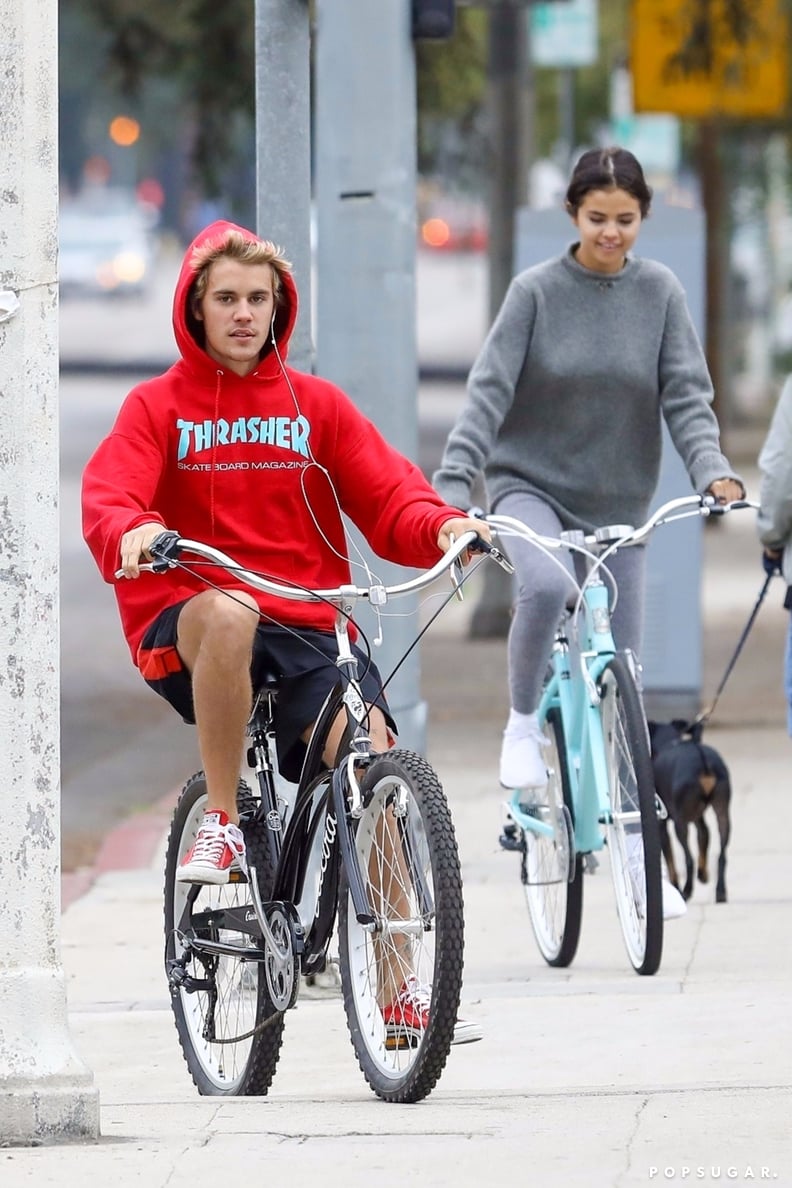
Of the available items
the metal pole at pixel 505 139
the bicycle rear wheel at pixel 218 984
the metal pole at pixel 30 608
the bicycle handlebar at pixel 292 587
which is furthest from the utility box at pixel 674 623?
the metal pole at pixel 30 608

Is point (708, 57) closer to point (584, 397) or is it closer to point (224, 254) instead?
point (584, 397)

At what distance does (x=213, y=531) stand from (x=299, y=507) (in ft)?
0.59

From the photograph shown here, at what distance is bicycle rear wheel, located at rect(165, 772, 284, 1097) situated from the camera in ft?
16.5

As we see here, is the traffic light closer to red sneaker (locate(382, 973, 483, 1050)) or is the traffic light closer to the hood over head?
Answer: the hood over head

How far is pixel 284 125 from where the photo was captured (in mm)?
6570

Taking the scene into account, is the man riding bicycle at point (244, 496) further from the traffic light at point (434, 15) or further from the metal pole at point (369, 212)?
the traffic light at point (434, 15)

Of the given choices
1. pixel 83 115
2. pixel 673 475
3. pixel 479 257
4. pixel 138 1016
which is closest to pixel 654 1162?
pixel 138 1016

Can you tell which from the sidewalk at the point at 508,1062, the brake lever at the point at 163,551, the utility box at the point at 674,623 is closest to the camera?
the sidewalk at the point at 508,1062

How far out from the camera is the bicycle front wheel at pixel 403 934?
4.42m

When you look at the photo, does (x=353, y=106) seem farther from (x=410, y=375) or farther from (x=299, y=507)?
(x=299, y=507)

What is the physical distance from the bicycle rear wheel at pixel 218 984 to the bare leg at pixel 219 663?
9.4 inches

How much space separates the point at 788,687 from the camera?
6.64 meters

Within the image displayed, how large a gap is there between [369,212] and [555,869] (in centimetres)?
185

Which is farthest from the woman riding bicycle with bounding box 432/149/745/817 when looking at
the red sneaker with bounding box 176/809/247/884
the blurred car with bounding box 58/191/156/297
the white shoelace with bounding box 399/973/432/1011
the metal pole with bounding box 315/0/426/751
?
the blurred car with bounding box 58/191/156/297
